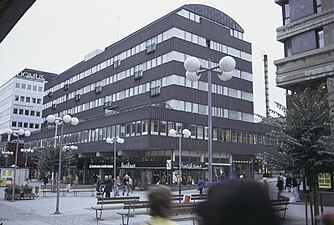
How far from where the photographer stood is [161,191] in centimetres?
332

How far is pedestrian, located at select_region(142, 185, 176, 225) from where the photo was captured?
3.17 metres

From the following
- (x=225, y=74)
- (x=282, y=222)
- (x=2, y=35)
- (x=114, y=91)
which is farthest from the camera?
(x=114, y=91)

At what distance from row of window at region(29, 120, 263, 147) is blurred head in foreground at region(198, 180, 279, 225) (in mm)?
38625

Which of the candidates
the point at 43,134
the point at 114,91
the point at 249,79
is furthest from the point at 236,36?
the point at 43,134

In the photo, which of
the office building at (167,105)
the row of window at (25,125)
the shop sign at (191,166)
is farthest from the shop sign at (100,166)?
Answer: the row of window at (25,125)

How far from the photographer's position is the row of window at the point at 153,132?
4253 cm

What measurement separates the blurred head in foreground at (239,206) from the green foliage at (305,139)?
11314mm

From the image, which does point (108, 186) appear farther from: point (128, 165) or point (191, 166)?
point (128, 165)

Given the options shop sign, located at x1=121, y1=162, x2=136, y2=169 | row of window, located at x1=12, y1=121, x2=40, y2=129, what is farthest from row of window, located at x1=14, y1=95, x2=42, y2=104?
shop sign, located at x1=121, y1=162, x2=136, y2=169

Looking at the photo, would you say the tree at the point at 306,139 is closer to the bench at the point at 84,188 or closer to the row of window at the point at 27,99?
the bench at the point at 84,188

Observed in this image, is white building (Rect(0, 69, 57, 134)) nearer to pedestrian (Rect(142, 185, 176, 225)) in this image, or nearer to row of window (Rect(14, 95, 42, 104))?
row of window (Rect(14, 95, 42, 104))

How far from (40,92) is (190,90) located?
241 feet

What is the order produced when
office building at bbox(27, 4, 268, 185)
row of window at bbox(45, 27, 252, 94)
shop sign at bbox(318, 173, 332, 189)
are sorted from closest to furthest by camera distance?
1. shop sign at bbox(318, 173, 332, 189)
2. office building at bbox(27, 4, 268, 185)
3. row of window at bbox(45, 27, 252, 94)

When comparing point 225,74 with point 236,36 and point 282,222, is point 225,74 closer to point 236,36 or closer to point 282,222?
point 282,222
